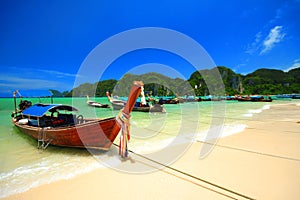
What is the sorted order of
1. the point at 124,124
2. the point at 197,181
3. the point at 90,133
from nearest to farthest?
the point at 197,181 < the point at 124,124 < the point at 90,133

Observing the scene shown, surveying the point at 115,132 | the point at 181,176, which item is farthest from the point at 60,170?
the point at 181,176

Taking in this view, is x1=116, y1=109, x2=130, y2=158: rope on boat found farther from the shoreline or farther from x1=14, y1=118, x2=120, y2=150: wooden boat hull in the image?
the shoreline

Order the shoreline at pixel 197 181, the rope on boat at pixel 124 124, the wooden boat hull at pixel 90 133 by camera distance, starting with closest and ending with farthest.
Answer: the shoreline at pixel 197 181 → the rope on boat at pixel 124 124 → the wooden boat hull at pixel 90 133

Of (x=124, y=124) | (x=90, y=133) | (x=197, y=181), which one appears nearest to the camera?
(x=197, y=181)

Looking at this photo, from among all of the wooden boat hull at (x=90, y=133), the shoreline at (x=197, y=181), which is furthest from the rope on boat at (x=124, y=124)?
the shoreline at (x=197, y=181)

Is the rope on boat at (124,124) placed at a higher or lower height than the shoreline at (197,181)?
higher

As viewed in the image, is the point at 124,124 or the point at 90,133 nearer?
the point at 124,124

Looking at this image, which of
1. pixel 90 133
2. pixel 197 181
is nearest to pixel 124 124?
pixel 90 133

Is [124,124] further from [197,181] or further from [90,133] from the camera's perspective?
[197,181]

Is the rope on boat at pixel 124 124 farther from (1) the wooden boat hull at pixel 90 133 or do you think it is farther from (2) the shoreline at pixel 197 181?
(2) the shoreline at pixel 197 181

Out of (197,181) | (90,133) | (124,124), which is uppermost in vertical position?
(124,124)

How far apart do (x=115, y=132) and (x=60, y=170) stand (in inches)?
62.6

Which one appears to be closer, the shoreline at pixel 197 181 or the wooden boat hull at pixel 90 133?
the shoreline at pixel 197 181

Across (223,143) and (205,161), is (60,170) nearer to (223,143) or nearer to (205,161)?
(205,161)
